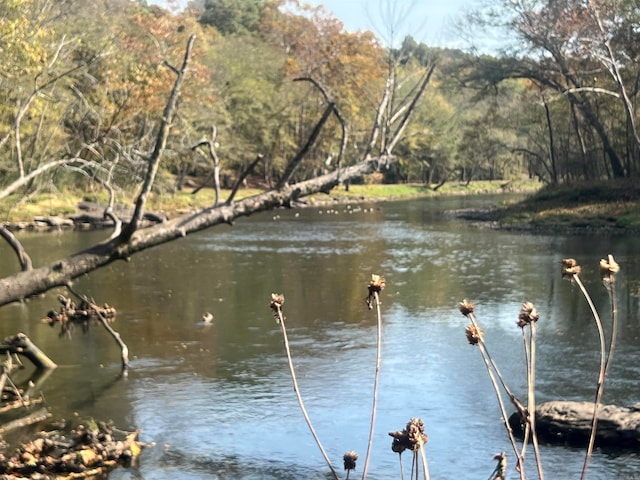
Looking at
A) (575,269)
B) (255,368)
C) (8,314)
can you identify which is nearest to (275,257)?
(8,314)

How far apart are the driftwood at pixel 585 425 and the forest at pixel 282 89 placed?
4230 millimetres

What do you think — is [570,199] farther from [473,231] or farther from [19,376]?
[19,376]

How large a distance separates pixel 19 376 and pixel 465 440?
6.61 m

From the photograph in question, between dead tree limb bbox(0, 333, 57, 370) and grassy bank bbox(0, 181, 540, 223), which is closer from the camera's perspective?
dead tree limb bbox(0, 333, 57, 370)

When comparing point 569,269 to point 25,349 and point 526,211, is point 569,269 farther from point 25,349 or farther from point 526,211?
point 526,211

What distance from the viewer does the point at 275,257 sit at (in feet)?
91.4

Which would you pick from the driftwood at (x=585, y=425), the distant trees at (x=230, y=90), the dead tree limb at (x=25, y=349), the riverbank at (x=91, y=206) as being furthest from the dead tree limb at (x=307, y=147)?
the riverbank at (x=91, y=206)

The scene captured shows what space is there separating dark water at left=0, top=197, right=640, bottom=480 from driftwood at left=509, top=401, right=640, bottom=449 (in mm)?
257

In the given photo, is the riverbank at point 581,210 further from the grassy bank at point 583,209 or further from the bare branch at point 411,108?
the bare branch at point 411,108

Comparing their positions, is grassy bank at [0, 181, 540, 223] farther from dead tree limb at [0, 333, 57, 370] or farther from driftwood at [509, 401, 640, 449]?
driftwood at [509, 401, 640, 449]

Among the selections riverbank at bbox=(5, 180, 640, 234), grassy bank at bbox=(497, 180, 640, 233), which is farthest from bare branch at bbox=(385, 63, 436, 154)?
grassy bank at bbox=(497, 180, 640, 233)

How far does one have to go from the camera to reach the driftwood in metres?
9.12

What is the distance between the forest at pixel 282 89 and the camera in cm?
2309

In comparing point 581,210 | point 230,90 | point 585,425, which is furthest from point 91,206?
point 585,425
